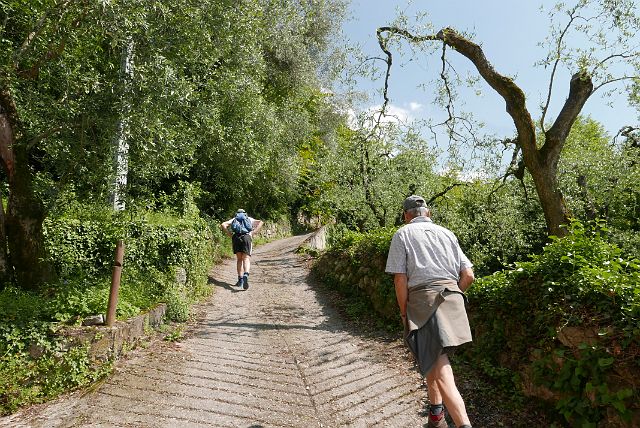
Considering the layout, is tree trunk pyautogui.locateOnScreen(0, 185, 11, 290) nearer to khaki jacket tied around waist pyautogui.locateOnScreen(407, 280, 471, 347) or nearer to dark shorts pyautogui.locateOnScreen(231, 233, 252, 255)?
dark shorts pyautogui.locateOnScreen(231, 233, 252, 255)

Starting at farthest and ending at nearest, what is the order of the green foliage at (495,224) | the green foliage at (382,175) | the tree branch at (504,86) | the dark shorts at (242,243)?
1. the green foliage at (382,175)
2. the green foliage at (495,224)
3. the dark shorts at (242,243)
4. the tree branch at (504,86)

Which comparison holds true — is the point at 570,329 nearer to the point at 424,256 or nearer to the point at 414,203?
the point at 424,256

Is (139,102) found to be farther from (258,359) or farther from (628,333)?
(628,333)

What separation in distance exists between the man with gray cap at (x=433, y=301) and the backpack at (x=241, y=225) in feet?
23.1

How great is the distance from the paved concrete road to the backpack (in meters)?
2.86

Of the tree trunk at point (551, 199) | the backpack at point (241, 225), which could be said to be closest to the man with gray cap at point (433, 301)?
the tree trunk at point (551, 199)

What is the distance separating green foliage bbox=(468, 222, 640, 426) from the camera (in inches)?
129

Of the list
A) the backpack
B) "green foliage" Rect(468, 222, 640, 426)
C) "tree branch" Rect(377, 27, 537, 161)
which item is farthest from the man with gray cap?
the backpack

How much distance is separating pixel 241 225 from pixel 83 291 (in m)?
4.91

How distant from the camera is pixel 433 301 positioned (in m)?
3.62

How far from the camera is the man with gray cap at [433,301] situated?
351 cm

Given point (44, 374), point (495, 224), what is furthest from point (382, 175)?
point (44, 374)

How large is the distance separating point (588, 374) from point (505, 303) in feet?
4.86

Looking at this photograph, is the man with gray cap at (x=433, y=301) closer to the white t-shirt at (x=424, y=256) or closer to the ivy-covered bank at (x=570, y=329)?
the white t-shirt at (x=424, y=256)
